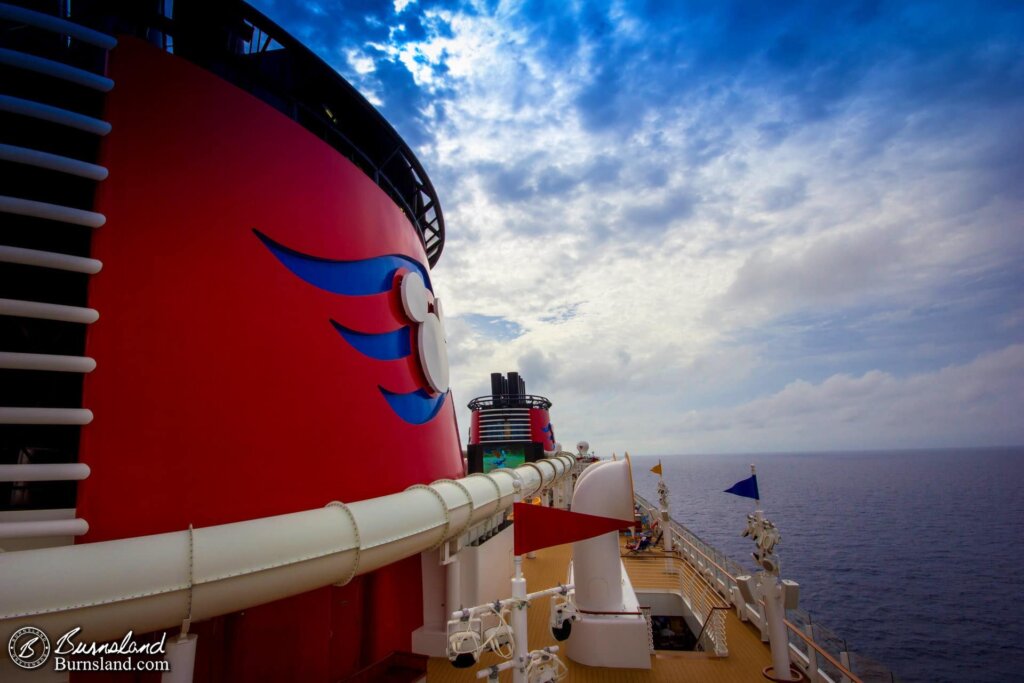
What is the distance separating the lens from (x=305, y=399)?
25.4 feet

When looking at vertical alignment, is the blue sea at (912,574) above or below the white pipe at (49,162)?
below

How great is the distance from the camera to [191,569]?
4895 millimetres

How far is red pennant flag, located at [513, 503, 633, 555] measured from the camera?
7.21 meters

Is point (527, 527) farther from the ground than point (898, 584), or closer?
farther from the ground

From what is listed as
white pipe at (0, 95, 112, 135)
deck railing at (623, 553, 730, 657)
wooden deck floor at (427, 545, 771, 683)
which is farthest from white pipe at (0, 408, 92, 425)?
deck railing at (623, 553, 730, 657)

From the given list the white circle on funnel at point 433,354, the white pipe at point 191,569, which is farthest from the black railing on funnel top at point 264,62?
the white pipe at point 191,569

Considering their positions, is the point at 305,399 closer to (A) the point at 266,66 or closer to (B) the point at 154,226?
(B) the point at 154,226

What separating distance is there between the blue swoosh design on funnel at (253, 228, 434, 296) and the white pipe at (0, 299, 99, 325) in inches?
106

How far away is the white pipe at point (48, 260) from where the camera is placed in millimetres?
4887

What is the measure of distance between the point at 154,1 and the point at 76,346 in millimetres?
6618

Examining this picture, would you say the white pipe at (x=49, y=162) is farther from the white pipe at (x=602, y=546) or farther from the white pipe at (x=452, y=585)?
the white pipe at (x=602, y=546)

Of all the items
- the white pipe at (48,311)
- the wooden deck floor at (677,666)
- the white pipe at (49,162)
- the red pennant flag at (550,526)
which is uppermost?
the white pipe at (49,162)

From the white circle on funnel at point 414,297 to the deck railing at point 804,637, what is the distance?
10.1 meters

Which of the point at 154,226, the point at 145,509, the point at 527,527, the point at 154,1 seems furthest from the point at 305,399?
the point at 154,1
